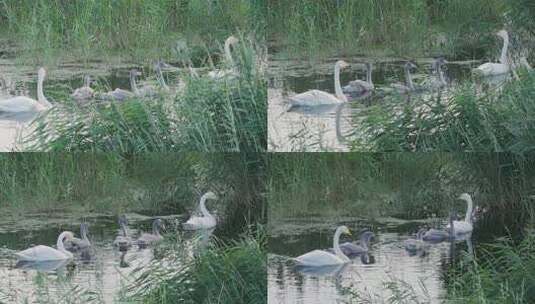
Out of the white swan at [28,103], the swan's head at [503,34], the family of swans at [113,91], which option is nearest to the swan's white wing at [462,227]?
the swan's head at [503,34]

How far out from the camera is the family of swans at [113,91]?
789cm

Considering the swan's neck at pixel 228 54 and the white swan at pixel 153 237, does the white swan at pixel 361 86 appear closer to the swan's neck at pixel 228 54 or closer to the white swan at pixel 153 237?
the swan's neck at pixel 228 54

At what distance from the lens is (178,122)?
7.89m

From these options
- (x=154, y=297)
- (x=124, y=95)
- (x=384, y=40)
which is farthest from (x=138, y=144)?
(x=384, y=40)

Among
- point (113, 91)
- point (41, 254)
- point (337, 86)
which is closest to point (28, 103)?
point (113, 91)

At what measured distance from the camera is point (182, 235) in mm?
7953

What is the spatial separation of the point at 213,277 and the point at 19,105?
126cm

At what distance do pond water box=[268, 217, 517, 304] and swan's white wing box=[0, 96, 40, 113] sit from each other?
1295mm

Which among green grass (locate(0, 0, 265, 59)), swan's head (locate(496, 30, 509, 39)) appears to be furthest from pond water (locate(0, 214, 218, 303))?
swan's head (locate(496, 30, 509, 39))

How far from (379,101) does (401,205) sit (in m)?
0.52

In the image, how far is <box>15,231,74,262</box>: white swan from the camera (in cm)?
790

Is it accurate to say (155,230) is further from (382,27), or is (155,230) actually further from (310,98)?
(382,27)

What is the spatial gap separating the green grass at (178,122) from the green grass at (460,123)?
556mm

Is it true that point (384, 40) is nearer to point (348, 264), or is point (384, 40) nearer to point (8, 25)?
point (348, 264)
